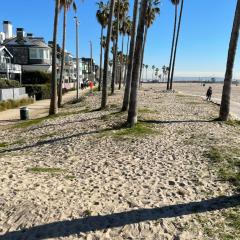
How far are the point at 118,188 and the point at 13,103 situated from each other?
1296 inches

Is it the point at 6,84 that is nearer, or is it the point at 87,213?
the point at 87,213

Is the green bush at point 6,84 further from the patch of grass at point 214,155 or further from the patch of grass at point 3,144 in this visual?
the patch of grass at point 214,155

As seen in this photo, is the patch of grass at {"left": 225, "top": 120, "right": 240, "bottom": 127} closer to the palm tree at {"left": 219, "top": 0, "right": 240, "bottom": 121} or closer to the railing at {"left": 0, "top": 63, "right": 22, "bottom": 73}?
the palm tree at {"left": 219, "top": 0, "right": 240, "bottom": 121}

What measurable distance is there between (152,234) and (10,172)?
4935mm

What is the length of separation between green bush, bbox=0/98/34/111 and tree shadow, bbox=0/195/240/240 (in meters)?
30.7

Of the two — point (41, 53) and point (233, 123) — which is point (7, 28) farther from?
point (233, 123)

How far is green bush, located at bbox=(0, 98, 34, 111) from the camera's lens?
3707 centimetres

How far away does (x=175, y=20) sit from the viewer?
53.0 meters

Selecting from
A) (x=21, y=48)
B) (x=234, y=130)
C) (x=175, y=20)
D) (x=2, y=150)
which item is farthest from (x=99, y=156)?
(x=21, y=48)

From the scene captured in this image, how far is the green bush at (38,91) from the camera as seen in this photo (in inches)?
2054

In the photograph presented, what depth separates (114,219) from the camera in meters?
7.49

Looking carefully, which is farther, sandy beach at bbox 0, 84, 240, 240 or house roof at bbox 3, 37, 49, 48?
house roof at bbox 3, 37, 49, 48

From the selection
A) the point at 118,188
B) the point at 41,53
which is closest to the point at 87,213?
the point at 118,188

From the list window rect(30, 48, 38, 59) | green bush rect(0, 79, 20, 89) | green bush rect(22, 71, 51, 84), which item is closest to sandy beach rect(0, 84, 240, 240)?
green bush rect(0, 79, 20, 89)
